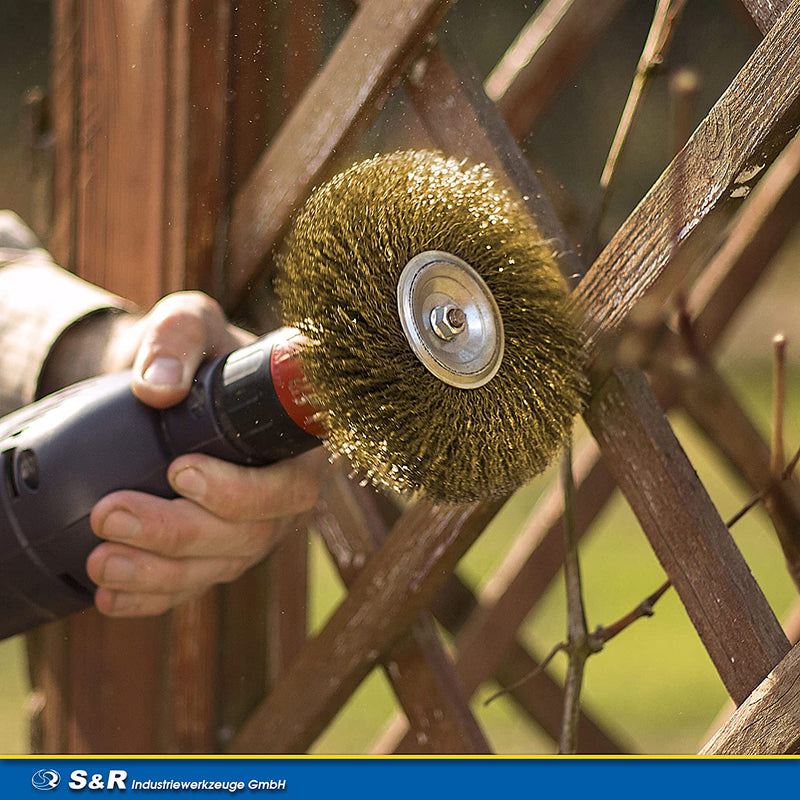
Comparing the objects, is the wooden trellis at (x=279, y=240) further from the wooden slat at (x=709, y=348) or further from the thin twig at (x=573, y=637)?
the wooden slat at (x=709, y=348)

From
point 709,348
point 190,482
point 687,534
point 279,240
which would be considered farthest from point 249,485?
point 709,348

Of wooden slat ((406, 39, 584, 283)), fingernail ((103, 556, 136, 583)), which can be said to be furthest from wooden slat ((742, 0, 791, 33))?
fingernail ((103, 556, 136, 583))

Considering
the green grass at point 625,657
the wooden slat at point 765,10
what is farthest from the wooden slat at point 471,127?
the green grass at point 625,657

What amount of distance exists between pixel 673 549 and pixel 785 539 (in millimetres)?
213

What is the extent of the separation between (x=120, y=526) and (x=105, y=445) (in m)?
0.05

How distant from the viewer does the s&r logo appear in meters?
0.55

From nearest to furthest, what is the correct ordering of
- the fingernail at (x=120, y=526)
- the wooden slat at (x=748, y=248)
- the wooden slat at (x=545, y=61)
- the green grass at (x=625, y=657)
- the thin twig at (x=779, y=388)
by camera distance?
the fingernail at (x=120, y=526) → the thin twig at (x=779, y=388) → the wooden slat at (x=545, y=61) → the wooden slat at (x=748, y=248) → the green grass at (x=625, y=657)

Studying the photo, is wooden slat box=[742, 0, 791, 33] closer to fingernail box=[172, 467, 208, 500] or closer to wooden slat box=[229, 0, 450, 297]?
wooden slat box=[229, 0, 450, 297]

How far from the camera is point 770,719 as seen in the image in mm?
507

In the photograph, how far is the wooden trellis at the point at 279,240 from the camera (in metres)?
0.52

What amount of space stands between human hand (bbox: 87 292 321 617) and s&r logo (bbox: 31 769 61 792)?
0.33ft

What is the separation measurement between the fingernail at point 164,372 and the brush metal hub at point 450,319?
155 millimetres

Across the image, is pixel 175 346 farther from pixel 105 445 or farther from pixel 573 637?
pixel 573 637

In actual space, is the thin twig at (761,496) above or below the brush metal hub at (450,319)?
below
